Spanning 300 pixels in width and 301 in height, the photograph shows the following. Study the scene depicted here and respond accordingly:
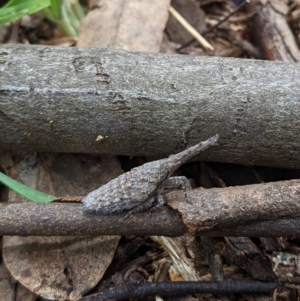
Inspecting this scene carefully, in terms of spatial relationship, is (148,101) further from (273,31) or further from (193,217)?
(273,31)

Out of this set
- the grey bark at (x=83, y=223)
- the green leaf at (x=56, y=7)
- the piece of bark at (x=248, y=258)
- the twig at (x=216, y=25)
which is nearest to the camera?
the grey bark at (x=83, y=223)

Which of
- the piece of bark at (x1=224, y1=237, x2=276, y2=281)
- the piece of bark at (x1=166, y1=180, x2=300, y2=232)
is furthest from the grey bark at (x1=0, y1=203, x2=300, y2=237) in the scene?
the piece of bark at (x1=224, y1=237, x2=276, y2=281)

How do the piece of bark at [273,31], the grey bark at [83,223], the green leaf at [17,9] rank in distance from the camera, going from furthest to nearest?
1. the piece of bark at [273,31]
2. the green leaf at [17,9]
3. the grey bark at [83,223]

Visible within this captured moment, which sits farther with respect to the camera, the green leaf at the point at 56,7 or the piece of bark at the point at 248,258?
the green leaf at the point at 56,7

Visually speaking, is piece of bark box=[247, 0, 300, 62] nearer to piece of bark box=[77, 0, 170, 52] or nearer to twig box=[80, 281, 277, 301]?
piece of bark box=[77, 0, 170, 52]

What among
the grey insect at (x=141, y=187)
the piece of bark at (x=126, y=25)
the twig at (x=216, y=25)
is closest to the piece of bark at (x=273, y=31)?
the twig at (x=216, y=25)

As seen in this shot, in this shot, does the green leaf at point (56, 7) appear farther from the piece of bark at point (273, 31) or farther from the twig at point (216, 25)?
the piece of bark at point (273, 31)

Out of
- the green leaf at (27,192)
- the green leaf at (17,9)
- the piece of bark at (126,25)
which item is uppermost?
the green leaf at (17,9)

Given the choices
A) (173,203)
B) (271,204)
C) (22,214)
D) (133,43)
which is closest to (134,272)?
(173,203)
